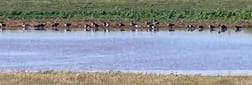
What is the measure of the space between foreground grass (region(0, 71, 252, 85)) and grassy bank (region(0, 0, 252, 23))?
32.7 metres

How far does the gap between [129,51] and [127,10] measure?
29.3 metres

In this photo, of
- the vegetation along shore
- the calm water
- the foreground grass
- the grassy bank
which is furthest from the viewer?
the grassy bank

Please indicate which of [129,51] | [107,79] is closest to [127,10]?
[129,51]

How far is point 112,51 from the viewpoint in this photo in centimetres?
3120

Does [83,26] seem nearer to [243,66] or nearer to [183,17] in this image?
[183,17]

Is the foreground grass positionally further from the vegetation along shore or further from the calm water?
the vegetation along shore

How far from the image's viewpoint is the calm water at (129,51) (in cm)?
2514

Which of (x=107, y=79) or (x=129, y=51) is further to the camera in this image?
(x=129, y=51)

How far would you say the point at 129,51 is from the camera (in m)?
31.0

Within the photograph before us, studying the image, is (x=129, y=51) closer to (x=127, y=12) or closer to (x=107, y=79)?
(x=107, y=79)

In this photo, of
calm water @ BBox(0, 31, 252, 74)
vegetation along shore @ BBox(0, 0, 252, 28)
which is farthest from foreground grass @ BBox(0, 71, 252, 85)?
vegetation along shore @ BBox(0, 0, 252, 28)

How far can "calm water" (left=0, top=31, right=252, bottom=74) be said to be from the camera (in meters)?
25.1

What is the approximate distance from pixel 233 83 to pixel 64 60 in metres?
11.3

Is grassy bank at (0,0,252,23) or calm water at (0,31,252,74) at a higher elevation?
calm water at (0,31,252,74)
